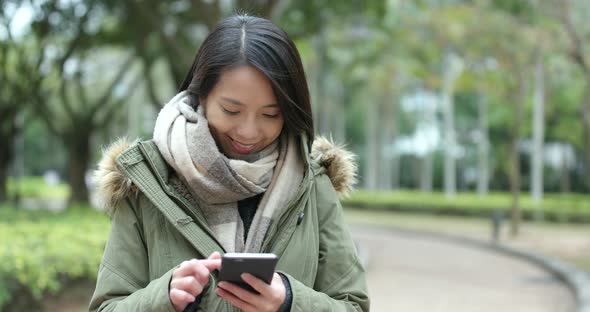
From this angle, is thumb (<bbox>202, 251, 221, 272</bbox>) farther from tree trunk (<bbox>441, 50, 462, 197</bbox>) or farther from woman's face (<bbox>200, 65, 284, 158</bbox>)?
tree trunk (<bbox>441, 50, 462, 197</bbox>)

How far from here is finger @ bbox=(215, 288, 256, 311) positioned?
1433 mm

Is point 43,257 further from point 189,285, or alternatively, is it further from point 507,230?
point 507,230

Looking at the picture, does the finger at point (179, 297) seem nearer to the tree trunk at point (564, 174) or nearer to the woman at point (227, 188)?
the woman at point (227, 188)

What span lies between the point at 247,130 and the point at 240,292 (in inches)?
14.1

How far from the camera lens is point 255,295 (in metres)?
1.43

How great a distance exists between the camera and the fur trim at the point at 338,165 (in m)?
1.83

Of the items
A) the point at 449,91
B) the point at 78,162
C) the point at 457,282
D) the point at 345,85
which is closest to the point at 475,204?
the point at 449,91

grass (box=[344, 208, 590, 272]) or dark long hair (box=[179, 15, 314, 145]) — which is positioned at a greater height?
dark long hair (box=[179, 15, 314, 145])

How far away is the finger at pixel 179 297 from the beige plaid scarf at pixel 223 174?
0.60ft

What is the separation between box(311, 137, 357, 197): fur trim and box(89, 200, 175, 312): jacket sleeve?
1.57ft

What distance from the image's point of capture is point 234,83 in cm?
158

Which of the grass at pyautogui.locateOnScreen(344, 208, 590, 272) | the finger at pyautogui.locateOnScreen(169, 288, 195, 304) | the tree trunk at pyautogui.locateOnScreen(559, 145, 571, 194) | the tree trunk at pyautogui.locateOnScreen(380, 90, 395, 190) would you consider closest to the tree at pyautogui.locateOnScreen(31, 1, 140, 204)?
the grass at pyautogui.locateOnScreen(344, 208, 590, 272)

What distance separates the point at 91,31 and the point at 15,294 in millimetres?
10762

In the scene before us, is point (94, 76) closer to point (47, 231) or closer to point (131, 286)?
point (47, 231)
